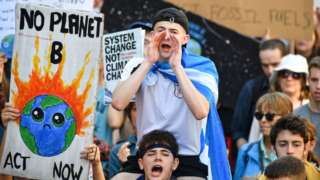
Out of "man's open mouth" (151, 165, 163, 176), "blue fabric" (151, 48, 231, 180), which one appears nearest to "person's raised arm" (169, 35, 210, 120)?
"blue fabric" (151, 48, 231, 180)

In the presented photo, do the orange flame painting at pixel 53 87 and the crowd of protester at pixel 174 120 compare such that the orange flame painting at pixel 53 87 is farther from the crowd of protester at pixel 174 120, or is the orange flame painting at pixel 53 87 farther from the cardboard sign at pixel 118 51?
the cardboard sign at pixel 118 51

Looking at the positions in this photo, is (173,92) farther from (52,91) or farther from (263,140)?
(263,140)

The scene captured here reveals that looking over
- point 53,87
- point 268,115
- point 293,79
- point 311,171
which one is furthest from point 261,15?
point 53,87

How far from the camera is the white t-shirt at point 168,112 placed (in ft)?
30.0

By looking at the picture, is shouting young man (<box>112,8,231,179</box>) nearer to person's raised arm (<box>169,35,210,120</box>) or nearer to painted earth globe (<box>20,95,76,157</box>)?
person's raised arm (<box>169,35,210,120</box>)

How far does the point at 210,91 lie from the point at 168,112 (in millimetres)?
359

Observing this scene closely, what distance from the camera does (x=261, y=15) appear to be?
43.5 ft

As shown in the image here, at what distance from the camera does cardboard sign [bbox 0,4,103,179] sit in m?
9.39

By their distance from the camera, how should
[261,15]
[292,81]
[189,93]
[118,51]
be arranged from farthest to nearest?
[261,15], [292,81], [118,51], [189,93]

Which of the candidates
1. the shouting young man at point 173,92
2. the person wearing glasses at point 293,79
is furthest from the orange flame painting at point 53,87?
the person wearing glasses at point 293,79

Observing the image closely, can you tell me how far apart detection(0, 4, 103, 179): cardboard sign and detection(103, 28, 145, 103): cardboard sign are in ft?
3.53

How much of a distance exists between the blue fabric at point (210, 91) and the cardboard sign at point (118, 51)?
116 centimetres

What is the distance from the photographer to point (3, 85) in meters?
10.7

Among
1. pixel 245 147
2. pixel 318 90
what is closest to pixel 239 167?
pixel 245 147
